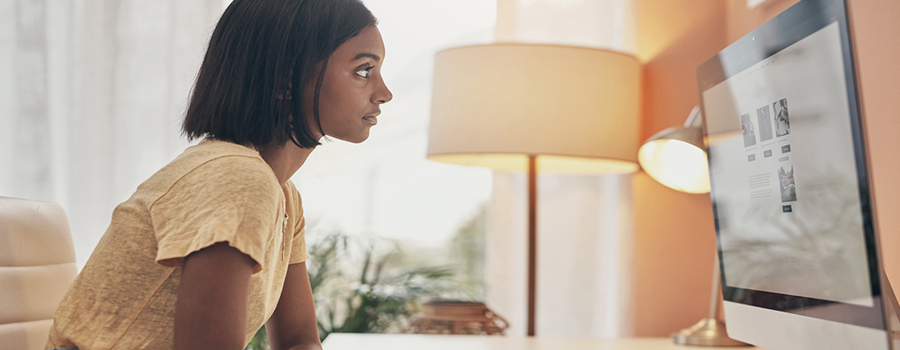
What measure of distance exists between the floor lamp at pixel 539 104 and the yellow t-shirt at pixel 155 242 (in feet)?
2.80

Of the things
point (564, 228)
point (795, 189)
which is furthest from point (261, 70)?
point (564, 228)

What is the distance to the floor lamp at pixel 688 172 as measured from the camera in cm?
134

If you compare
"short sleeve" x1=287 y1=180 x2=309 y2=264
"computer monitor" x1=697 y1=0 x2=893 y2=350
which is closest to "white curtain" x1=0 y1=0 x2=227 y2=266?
"short sleeve" x1=287 y1=180 x2=309 y2=264

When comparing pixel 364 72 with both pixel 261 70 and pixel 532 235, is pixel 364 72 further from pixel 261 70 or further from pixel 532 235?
pixel 532 235

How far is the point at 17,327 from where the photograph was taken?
39.3 inches

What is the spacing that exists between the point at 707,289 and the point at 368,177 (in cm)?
117

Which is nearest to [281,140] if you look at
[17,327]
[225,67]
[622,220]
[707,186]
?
[225,67]

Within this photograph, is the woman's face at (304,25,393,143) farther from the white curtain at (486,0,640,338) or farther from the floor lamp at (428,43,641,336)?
the white curtain at (486,0,640,338)

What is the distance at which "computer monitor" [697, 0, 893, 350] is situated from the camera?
23.6 inches

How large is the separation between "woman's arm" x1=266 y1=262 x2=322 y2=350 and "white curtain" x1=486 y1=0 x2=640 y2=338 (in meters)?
0.85

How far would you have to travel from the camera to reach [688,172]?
1.42m

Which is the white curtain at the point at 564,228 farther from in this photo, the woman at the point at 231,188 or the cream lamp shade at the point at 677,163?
the woman at the point at 231,188

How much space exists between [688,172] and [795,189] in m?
0.74

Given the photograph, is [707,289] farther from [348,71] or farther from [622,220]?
[348,71]
